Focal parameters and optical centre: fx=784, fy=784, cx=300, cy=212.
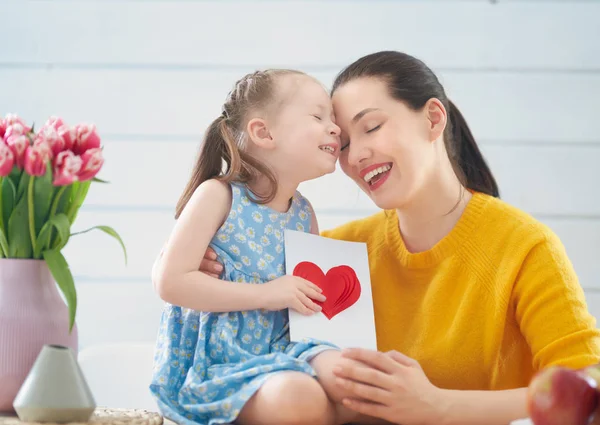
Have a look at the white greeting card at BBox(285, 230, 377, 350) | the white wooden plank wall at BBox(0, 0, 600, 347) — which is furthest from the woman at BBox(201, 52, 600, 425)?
the white wooden plank wall at BBox(0, 0, 600, 347)

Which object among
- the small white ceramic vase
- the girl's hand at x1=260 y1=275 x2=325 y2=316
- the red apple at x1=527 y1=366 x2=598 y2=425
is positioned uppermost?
the red apple at x1=527 y1=366 x2=598 y2=425

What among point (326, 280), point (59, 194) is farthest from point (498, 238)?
point (59, 194)

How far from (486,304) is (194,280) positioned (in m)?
0.64

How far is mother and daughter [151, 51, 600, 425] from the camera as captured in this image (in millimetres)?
1435

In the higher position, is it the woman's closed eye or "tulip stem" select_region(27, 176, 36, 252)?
the woman's closed eye

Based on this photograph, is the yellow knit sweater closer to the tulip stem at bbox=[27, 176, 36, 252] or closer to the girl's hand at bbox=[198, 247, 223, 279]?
the girl's hand at bbox=[198, 247, 223, 279]

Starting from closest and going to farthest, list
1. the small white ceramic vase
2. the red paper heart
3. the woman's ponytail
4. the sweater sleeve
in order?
the small white ceramic vase < the sweater sleeve < the red paper heart < the woman's ponytail

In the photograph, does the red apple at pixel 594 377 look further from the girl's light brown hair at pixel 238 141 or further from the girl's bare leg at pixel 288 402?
the girl's light brown hair at pixel 238 141

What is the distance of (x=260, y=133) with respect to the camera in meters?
1.76

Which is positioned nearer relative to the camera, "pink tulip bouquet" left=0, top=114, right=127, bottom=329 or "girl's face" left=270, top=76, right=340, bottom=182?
"pink tulip bouquet" left=0, top=114, right=127, bottom=329

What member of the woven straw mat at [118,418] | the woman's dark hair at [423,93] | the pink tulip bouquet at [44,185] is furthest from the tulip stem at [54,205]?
the woman's dark hair at [423,93]

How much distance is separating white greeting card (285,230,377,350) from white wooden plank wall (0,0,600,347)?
3.67ft

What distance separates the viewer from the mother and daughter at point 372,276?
1435mm

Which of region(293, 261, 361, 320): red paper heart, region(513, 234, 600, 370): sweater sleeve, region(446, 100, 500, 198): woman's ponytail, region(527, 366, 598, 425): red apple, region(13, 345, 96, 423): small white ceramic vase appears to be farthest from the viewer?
region(446, 100, 500, 198): woman's ponytail
